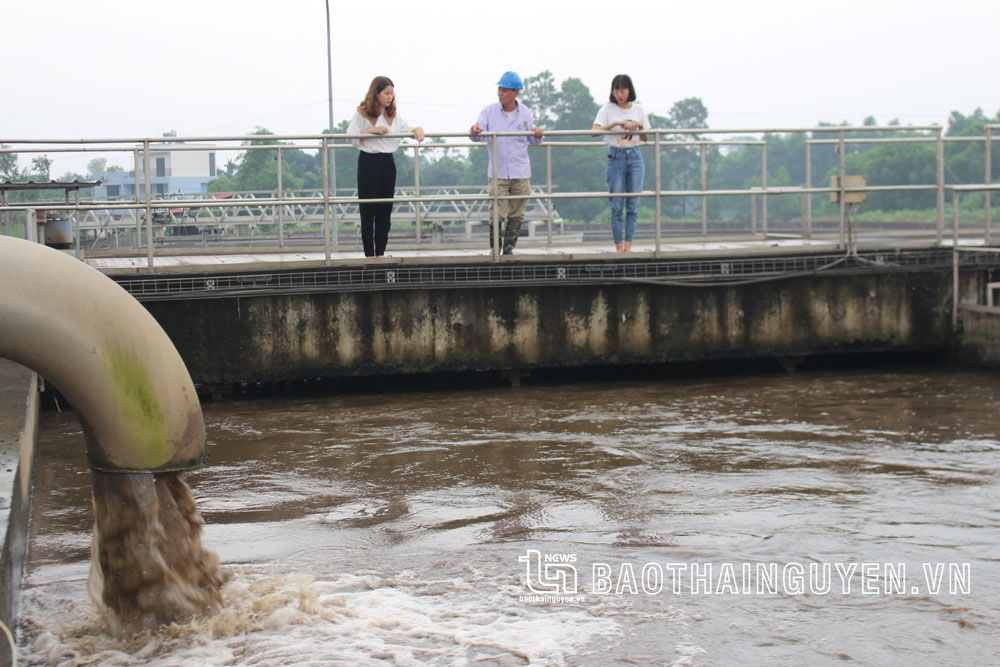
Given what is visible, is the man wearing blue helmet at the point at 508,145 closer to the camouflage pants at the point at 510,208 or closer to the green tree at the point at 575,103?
the camouflage pants at the point at 510,208

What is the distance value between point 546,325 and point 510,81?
234cm

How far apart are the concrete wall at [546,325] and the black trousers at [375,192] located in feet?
2.18

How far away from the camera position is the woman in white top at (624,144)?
11.4 m

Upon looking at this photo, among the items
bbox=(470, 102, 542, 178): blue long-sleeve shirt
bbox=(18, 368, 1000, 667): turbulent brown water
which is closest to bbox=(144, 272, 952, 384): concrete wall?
bbox=(18, 368, 1000, 667): turbulent brown water

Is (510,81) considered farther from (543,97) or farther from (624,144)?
(543,97)

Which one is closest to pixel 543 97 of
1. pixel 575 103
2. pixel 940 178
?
pixel 575 103

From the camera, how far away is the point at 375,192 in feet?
35.5

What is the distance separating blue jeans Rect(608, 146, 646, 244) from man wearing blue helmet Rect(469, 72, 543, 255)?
2.78 feet

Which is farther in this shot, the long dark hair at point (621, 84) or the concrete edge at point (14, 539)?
the long dark hair at point (621, 84)

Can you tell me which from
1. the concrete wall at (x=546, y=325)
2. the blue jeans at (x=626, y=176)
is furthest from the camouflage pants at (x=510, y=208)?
the blue jeans at (x=626, y=176)

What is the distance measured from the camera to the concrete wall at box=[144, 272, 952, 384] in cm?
1042

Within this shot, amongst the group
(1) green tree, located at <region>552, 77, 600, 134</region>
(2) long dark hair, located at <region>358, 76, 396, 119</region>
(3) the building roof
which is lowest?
(3) the building roof

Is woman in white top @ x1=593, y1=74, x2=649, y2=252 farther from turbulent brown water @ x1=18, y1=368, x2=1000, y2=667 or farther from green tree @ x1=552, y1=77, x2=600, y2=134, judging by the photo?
green tree @ x1=552, y1=77, x2=600, y2=134

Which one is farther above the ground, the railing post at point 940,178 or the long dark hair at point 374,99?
the long dark hair at point 374,99
